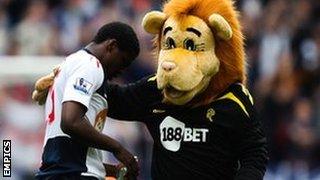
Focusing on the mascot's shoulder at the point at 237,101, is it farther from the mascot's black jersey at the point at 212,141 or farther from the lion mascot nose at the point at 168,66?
the lion mascot nose at the point at 168,66

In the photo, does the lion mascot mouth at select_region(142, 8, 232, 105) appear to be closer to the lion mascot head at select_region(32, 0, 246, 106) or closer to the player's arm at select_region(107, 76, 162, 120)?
the lion mascot head at select_region(32, 0, 246, 106)

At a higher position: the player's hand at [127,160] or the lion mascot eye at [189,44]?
the lion mascot eye at [189,44]

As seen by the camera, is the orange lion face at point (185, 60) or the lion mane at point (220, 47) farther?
the lion mane at point (220, 47)

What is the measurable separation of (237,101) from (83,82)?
0.87 m

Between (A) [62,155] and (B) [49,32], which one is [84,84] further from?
(B) [49,32]

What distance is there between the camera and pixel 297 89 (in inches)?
522

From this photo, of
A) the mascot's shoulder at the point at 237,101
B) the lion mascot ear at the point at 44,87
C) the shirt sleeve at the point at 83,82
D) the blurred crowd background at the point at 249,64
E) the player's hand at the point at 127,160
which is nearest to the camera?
the shirt sleeve at the point at 83,82

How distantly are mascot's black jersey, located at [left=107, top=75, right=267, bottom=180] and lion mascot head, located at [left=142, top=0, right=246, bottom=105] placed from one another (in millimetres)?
88

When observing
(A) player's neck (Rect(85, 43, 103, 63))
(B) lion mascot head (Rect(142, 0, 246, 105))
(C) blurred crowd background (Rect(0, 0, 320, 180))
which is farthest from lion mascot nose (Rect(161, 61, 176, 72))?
(C) blurred crowd background (Rect(0, 0, 320, 180))

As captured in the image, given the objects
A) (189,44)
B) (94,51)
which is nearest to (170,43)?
(189,44)

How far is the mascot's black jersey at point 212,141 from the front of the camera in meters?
7.36

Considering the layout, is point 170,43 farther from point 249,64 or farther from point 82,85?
point 249,64

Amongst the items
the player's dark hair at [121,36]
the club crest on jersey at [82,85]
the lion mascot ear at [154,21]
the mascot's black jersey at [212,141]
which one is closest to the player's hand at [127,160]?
the mascot's black jersey at [212,141]

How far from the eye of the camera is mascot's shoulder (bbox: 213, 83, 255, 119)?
7.39 meters
